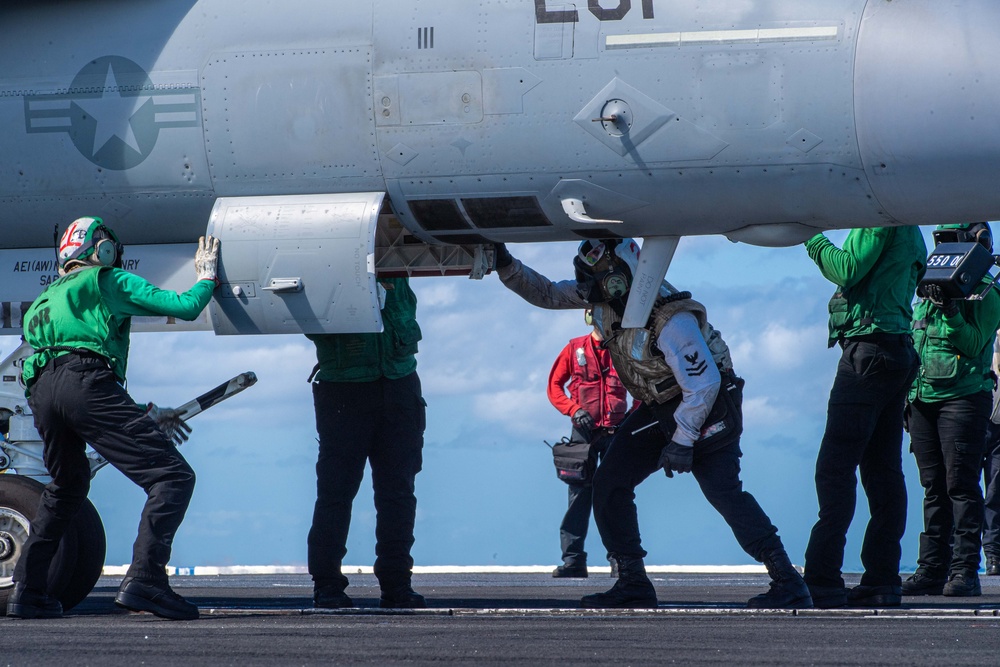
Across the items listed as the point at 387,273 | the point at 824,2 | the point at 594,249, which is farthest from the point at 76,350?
the point at 824,2

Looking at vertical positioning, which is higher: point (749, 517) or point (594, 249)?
point (594, 249)

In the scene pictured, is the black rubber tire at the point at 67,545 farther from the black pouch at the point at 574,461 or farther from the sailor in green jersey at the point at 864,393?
the black pouch at the point at 574,461

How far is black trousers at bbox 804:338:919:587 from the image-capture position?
6715 millimetres

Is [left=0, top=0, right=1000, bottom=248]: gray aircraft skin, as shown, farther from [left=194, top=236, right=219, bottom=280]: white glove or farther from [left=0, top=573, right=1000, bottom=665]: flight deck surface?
[left=0, top=573, right=1000, bottom=665]: flight deck surface

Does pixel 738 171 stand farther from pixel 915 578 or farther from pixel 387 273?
pixel 915 578

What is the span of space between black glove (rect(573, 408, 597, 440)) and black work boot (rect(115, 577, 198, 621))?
492 centimetres

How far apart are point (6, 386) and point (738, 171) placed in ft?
15.6

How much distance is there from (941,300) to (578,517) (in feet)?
12.9

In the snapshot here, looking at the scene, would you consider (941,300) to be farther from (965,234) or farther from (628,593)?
(628,593)

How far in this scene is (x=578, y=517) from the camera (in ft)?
35.0

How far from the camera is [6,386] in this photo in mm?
7820

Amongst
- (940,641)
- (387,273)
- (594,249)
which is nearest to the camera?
(940,641)

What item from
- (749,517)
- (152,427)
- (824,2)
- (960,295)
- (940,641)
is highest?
(824,2)

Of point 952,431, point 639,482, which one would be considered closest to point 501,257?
point 639,482
